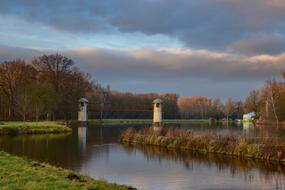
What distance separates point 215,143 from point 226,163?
5105mm

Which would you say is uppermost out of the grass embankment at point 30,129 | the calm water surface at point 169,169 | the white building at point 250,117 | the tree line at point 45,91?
the tree line at point 45,91

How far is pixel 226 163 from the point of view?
64.0ft

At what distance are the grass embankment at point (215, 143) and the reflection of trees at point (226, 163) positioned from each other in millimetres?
953

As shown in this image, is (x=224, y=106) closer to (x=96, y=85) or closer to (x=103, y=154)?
(x=96, y=85)

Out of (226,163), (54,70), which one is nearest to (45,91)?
(54,70)

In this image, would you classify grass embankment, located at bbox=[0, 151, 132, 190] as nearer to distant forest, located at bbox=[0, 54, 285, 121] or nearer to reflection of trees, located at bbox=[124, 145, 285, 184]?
reflection of trees, located at bbox=[124, 145, 285, 184]

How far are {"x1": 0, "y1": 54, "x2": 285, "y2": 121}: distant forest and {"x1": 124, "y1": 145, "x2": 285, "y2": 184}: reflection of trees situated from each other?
101ft

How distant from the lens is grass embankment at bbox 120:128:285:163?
830 inches

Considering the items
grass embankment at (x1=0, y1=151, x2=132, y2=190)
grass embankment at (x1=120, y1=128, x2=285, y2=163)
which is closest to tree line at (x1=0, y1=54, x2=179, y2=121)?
grass embankment at (x1=120, y1=128, x2=285, y2=163)

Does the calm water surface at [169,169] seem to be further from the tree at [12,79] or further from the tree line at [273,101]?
the tree line at [273,101]

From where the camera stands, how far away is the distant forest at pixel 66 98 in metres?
54.0

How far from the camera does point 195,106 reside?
117m

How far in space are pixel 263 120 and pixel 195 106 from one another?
44007 millimetres

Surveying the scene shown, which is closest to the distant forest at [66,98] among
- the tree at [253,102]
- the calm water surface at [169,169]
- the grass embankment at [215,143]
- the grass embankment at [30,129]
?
the tree at [253,102]
